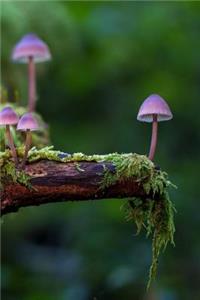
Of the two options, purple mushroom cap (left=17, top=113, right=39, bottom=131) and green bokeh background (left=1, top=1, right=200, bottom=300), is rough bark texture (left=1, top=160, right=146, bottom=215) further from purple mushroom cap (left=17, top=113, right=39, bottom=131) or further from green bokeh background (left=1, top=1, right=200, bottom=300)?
green bokeh background (left=1, top=1, right=200, bottom=300)

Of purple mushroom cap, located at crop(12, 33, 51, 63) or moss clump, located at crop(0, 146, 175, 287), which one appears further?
purple mushroom cap, located at crop(12, 33, 51, 63)

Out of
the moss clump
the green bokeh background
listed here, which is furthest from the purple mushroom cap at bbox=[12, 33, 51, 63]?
the green bokeh background

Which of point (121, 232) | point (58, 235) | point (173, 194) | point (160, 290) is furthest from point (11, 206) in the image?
point (58, 235)

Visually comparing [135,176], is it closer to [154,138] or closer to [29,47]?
[154,138]

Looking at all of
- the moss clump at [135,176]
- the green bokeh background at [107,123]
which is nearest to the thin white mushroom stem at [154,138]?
the moss clump at [135,176]

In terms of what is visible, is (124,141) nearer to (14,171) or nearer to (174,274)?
(174,274)

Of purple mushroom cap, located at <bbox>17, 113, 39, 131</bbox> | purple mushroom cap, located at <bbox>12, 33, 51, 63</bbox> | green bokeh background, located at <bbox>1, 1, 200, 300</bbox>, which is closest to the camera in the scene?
purple mushroom cap, located at <bbox>17, 113, 39, 131</bbox>
